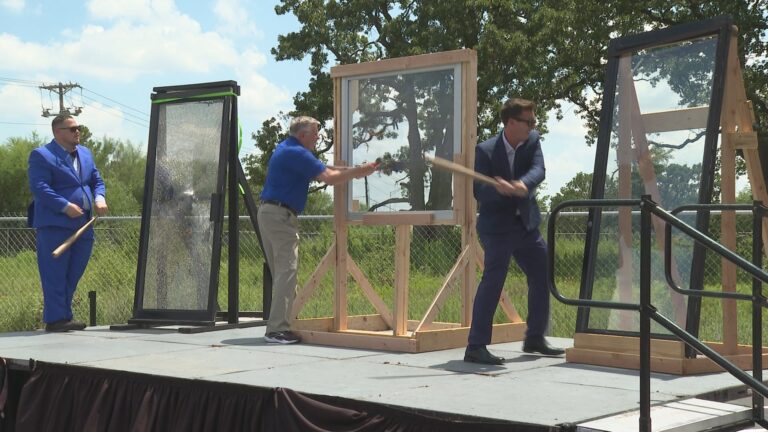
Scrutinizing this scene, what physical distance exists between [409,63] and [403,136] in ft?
1.89

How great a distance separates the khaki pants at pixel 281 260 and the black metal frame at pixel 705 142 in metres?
2.31

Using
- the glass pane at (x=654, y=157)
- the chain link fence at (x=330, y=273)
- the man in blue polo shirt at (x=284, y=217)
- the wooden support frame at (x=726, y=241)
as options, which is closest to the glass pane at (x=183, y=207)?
the man in blue polo shirt at (x=284, y=217)

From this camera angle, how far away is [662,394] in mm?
5535

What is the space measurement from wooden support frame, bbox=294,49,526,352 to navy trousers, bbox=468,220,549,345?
0.59 metres

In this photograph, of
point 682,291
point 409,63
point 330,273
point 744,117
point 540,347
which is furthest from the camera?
point 330,273

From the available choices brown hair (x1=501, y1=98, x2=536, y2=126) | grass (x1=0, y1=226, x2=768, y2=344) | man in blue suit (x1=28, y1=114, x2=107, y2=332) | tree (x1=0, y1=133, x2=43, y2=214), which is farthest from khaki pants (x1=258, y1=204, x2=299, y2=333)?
tree (x1=0, y1=133, x2=43, y2=214)

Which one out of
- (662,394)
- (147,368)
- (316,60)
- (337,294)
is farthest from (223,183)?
(316,60)

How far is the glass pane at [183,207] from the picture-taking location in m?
9.17

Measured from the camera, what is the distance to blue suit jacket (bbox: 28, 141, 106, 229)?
896 centimetres

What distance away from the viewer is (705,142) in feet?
21.6

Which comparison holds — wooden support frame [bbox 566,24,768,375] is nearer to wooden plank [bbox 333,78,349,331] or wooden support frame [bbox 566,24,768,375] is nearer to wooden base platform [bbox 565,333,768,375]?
wooden base platform [bbox 565,333,768,375]

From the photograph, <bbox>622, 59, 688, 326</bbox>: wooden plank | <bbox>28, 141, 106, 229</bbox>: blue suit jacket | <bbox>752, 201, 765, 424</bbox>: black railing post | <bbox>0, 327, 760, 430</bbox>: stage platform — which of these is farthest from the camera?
<bbox>28, 141, 106, 229</bbox>: blue suit jacket

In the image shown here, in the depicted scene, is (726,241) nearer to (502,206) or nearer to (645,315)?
(502,206)

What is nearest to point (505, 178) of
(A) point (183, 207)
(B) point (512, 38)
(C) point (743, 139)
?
(C) point (743, 139)
